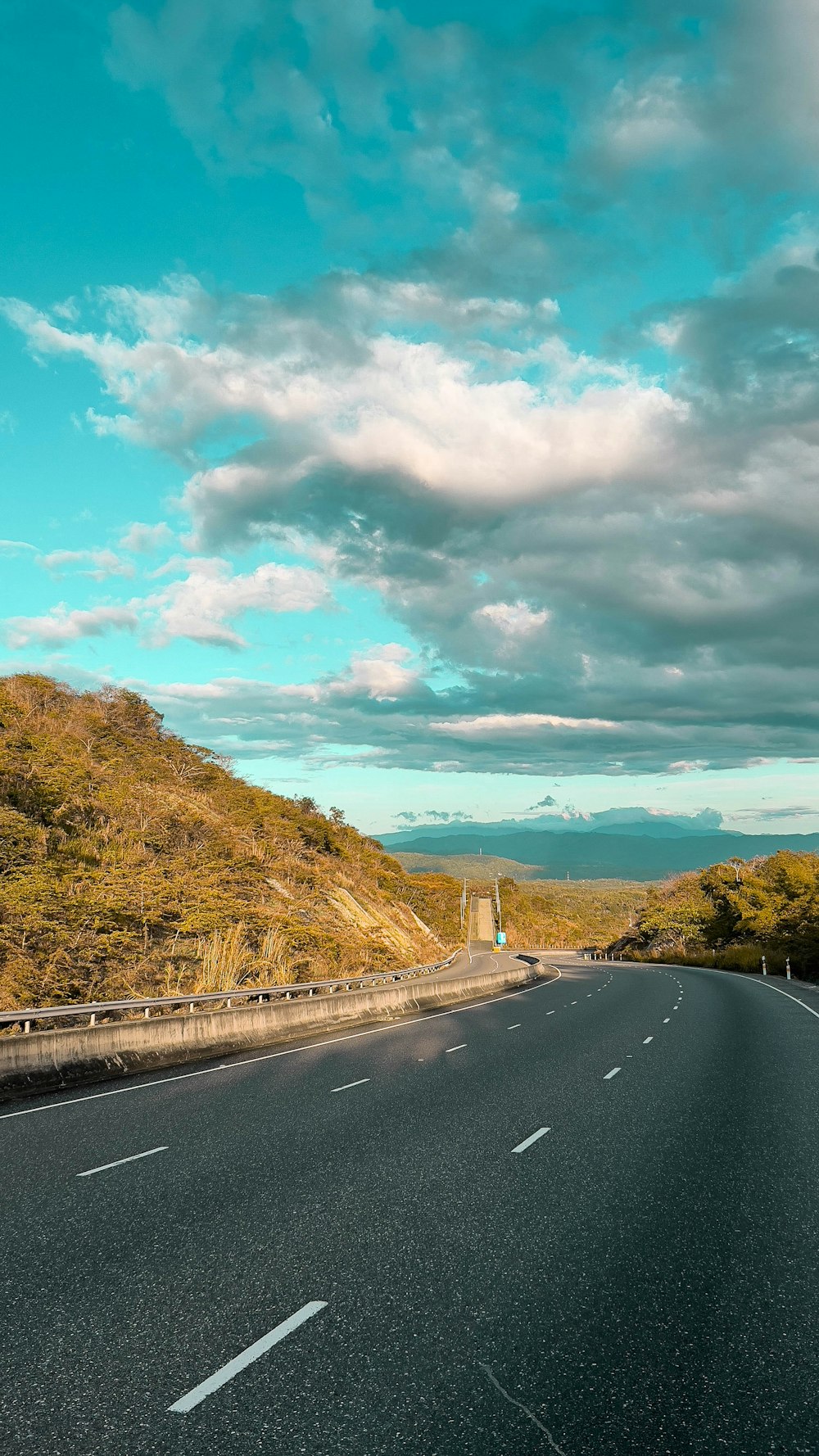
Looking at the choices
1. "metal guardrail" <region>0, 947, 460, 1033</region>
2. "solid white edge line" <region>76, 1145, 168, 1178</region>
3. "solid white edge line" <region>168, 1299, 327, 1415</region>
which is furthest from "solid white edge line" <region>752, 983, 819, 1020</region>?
"solid white edge line" <region>168, 1299, 327, 1415</region>

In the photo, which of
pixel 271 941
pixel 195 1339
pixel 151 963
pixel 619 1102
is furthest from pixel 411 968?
pixel 195 1339

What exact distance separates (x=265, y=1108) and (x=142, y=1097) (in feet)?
7.75

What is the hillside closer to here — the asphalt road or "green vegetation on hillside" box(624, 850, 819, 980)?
the asphalt road

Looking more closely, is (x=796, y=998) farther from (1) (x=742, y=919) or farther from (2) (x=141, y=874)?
(1) (x=742, y=919)

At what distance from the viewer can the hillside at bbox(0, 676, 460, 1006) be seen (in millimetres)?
20625

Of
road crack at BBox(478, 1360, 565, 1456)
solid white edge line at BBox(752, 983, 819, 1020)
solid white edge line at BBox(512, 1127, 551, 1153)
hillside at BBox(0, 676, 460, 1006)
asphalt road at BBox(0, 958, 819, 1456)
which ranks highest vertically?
hillside at BBox(0, 676, 460, 1006)

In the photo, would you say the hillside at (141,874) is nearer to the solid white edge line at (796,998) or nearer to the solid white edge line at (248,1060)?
the solid white edge line at (248,1060)

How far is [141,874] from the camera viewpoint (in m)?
25.3

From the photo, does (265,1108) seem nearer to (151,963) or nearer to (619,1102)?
(619,1102)

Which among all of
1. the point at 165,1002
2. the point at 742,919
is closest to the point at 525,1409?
the point at 165,1002

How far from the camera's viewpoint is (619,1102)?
12.2m

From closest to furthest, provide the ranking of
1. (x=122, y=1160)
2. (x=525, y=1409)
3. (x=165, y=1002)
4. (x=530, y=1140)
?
1. (x=525, y=1409)
2. (x=122, y=1160)
3. (x=530, y=1140)
4. (x=165, y=1002)

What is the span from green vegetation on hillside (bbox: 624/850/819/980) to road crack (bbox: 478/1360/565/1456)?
49.4 metres

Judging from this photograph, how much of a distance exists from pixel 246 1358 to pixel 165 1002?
13.8 meters
